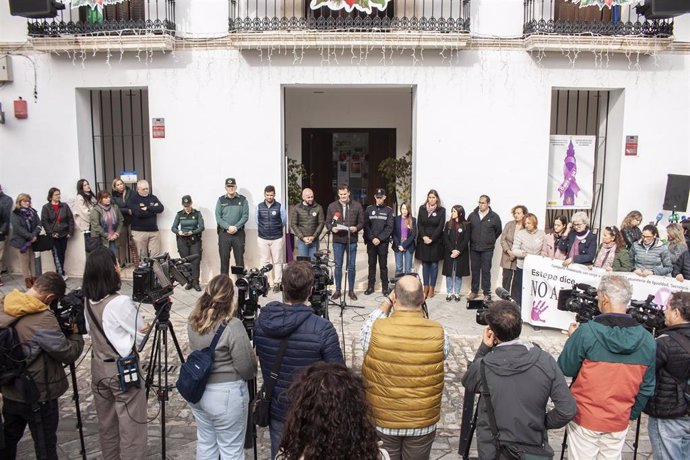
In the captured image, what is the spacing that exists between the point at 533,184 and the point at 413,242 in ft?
7.75

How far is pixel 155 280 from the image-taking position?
4770 mm

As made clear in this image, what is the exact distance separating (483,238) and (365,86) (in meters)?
3.32

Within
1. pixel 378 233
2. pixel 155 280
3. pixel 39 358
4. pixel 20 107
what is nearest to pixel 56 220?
pixel 20 107

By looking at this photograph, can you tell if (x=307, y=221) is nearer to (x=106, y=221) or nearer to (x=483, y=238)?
(x=483, y=238)

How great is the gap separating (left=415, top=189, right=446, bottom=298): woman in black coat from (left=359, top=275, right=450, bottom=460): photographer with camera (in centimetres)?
593

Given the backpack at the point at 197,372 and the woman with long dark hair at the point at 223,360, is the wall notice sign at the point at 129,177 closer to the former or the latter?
the woman with long dark hair at the point at 223,360

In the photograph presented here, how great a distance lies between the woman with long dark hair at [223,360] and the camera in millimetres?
3768

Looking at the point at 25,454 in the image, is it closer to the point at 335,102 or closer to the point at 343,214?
the point at 343,214

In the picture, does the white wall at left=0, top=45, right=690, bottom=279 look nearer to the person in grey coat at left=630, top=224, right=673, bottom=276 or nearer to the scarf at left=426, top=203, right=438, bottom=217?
the scarf at left=426, top=203, right=438, bottom=217

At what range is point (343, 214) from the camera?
9.62m

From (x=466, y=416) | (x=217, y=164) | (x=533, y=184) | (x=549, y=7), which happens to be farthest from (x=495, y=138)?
(x=466, y=416)

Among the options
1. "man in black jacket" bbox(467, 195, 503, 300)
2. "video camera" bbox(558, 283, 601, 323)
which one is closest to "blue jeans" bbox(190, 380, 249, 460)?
"video camera" bbox(558, 283, 601, 323)

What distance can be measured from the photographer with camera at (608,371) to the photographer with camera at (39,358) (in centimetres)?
346

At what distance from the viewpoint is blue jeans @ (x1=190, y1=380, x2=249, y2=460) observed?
3.80 m
